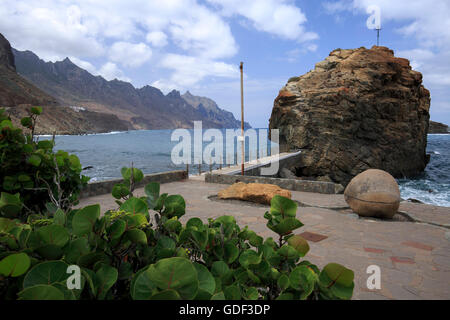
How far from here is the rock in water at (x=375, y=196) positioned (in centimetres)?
595

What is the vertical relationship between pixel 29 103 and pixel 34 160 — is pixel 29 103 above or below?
above

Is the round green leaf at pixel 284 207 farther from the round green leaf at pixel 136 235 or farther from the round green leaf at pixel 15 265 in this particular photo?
the round green leaf at pixel 15 265

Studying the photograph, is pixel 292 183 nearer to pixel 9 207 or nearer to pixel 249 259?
pixel 249 259

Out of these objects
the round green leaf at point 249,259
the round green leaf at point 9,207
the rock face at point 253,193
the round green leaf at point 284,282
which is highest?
the round green leaf at point 9,207

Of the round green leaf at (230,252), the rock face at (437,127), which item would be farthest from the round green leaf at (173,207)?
the rock face at (437,127)

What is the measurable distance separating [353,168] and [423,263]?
23.8 m

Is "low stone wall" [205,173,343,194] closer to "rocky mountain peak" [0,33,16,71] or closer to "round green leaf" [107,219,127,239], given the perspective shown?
"round green leaf" [107,219,127,239]

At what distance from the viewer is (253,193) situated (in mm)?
7527

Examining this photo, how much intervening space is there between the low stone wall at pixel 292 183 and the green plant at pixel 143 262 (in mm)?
8597

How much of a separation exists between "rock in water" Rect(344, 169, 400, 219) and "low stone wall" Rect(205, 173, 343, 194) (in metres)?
2.81

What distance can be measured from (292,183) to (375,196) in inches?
150

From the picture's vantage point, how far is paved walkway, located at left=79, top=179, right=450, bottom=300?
321 cm

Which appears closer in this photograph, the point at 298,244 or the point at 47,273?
the point at 47,273

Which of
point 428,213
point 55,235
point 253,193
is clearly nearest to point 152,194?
point 55,235
